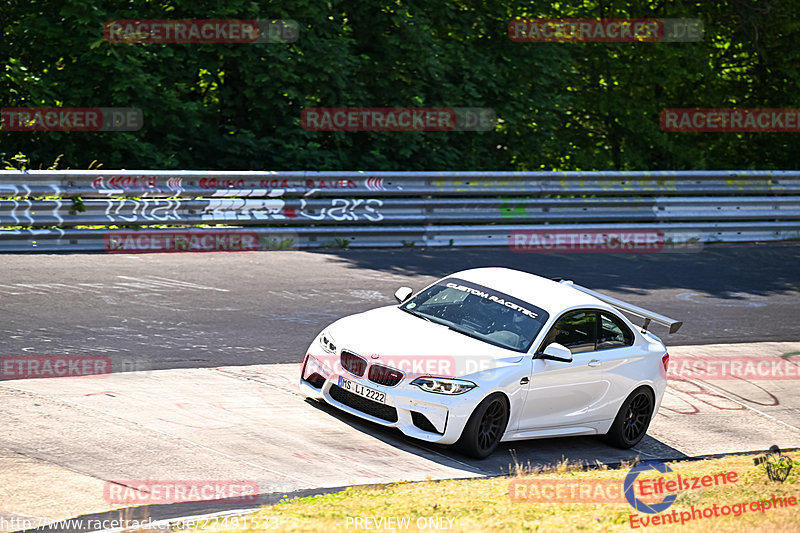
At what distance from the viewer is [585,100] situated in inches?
963

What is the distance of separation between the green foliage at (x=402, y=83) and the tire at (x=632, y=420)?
1027 centimetres

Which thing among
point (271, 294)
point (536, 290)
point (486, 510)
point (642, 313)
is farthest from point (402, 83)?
point (486, 510)

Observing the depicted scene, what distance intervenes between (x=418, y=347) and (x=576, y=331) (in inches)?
71.4

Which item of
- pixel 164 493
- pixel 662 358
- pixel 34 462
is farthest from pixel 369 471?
pixel 662 358

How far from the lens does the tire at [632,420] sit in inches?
417

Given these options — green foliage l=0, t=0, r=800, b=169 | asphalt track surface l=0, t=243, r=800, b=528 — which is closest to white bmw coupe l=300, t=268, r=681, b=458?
asphalt track surface l=0, t=243, r=800, b=528

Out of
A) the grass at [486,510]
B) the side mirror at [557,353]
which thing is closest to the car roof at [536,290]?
the side mirror at [557,353]

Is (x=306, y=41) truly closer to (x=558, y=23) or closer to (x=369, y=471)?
(x=558, y=23)

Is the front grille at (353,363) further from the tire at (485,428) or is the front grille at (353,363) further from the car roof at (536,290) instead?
the car roof at (536,290)

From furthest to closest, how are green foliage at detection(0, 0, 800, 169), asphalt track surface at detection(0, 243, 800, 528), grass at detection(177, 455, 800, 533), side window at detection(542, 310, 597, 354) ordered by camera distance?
green foliage at detection(0, 0, 800, 169) < side window at detection(542, 310, 597, 354) < asphalt track surface at detection(0, 243, 800, 528) < grass at detection(177, 455, 800, 533)

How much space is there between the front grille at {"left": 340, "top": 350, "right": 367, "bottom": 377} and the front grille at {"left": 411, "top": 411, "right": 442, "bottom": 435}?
650mm

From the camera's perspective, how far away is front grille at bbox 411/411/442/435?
916 centimetres

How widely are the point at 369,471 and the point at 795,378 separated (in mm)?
7612

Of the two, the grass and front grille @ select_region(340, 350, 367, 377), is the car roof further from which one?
the grass
